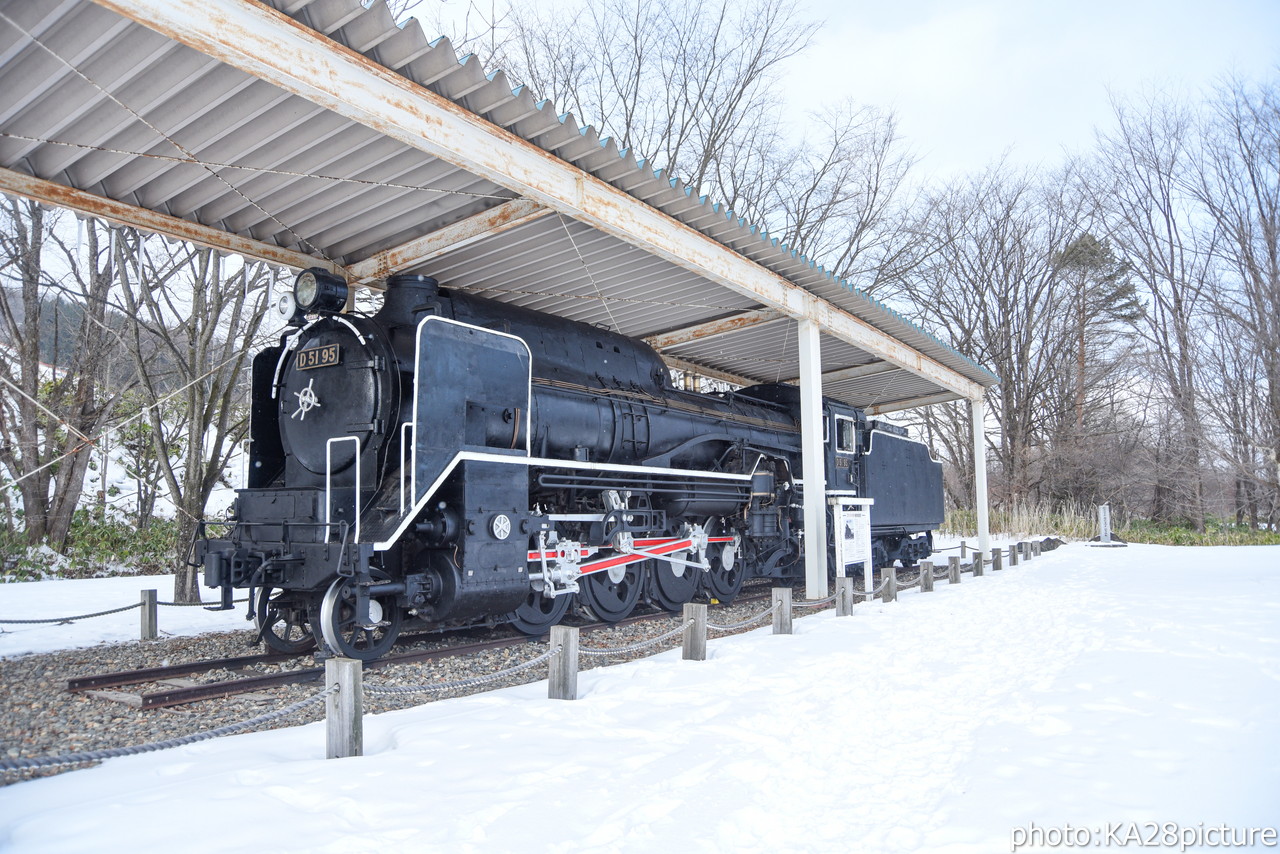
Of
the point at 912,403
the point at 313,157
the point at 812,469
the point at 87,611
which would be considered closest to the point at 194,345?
the point at 87,611

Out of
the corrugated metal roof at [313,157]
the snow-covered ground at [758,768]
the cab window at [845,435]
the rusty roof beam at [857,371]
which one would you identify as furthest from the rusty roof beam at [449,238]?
the rusty roof beam at [857,371]

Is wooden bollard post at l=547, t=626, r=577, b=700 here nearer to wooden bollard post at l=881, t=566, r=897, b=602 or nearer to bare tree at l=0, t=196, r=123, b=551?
wooden bollard post at l=881, t=566, r=897, b=602

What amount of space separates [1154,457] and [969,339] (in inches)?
291

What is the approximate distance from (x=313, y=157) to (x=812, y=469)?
21.9 ft

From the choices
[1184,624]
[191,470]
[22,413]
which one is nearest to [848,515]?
[1184,624]

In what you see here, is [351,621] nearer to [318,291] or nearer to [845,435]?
[318,291]

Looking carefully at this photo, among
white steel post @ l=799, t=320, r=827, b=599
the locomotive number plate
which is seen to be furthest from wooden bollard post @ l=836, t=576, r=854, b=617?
the locomotive number plate

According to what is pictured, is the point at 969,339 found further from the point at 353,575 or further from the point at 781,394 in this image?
the point at 353,575

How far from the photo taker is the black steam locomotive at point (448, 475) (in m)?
5.89

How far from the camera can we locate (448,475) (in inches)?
237

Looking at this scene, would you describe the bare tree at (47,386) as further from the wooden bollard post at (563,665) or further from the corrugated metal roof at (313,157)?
the wooden bollard post at (563,665)

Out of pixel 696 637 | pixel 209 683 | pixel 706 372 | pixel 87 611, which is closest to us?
pixel 209 683

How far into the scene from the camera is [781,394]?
12.6 m

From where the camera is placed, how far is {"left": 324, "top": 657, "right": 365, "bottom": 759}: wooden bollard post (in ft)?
12.2
